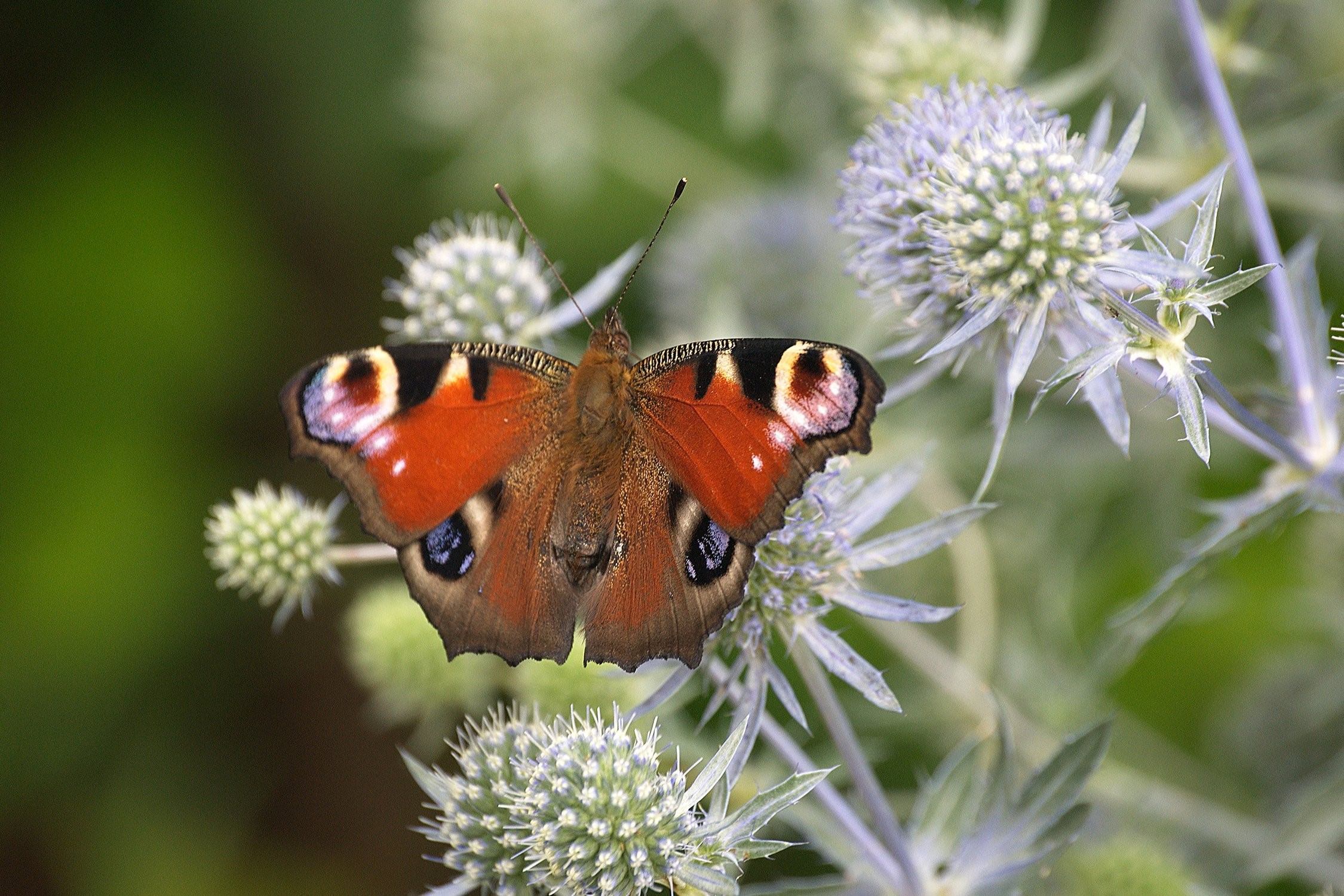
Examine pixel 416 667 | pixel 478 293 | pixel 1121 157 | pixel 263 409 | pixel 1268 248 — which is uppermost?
pixel 1121 157

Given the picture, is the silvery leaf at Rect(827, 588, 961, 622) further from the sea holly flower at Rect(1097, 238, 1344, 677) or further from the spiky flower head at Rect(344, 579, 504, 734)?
the spiky flower head at Rect(344, 579, 504, 734)

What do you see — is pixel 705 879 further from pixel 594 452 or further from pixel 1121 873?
pixel 1121 873

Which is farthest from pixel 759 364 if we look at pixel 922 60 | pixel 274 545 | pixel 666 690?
pixel 922 60

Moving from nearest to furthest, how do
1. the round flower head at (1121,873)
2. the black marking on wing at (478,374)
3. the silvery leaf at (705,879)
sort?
the silvery leaf at (705,879) < the black marking on wing at (478,374) < the round flower head at (1121,873)

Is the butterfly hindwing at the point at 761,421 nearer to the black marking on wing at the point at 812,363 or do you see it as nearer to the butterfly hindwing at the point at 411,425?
the black marking on wing at the point at 812,363

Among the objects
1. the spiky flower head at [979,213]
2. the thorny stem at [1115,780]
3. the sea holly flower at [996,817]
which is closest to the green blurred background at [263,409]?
the thorny stem at [1115,780]

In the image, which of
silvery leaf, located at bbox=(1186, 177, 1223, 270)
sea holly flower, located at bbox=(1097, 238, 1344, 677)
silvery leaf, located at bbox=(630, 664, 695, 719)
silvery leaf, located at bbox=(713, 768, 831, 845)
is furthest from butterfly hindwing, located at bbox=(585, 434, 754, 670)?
silvery leaf, located at bbox=(1186, 177, 1223, 270)

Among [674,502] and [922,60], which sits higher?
[922,60]
